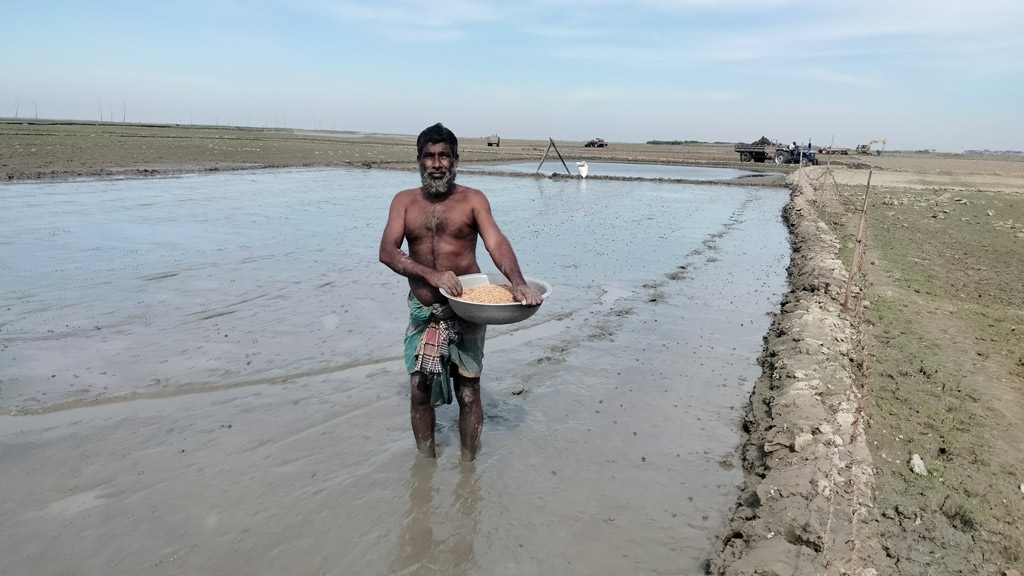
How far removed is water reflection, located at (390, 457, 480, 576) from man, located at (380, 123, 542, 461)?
A: 1.42 ft

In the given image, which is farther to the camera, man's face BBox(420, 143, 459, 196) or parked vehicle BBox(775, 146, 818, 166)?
parked vehicle BBox(775, 146, 818, 166)

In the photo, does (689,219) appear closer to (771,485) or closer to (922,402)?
(922,402)

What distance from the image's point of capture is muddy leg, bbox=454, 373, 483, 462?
3771mm

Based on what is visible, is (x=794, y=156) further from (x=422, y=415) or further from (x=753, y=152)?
(x=422, y=415)

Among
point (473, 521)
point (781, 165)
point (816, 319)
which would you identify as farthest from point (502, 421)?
point (781, 165)

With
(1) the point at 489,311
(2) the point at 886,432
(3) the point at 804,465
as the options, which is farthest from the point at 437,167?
(2) the point at 886,432

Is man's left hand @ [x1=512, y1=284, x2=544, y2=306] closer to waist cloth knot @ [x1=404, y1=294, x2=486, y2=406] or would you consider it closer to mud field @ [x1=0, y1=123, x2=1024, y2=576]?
waist cloth knot @ [x1=404, y1=294, x2=486, y2=406]

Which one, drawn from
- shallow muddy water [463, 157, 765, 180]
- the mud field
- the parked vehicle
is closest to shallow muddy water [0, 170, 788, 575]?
the mud field

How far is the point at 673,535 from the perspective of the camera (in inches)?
130

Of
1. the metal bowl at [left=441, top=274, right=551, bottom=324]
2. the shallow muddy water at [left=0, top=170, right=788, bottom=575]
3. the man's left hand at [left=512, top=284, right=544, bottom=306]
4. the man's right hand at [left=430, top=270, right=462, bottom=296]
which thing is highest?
the man's right hand at [left=430, top=270, right=462, bottom=296]

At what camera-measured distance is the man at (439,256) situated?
347 centimetres

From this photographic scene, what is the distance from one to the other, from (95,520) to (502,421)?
2363 mm

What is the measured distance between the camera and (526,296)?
128 inches

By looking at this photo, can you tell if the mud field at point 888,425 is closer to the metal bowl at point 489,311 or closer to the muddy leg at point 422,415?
the metal bowl at point 489,311
